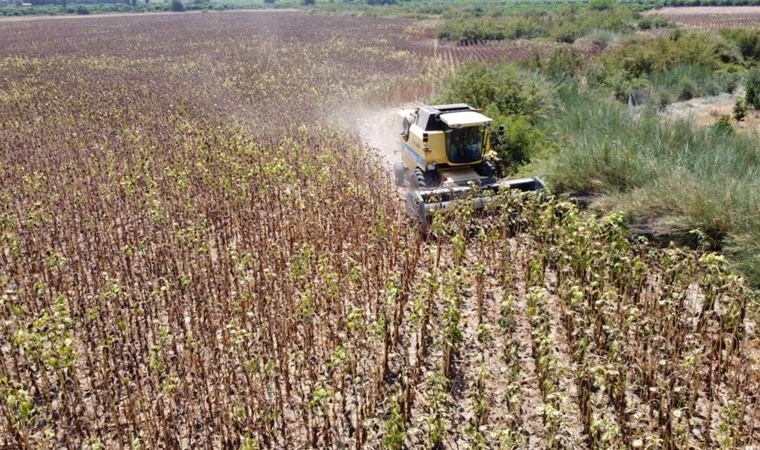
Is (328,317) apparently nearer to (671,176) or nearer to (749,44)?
(671,176)

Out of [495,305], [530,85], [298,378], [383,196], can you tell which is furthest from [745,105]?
[298,378]

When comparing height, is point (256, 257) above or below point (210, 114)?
below

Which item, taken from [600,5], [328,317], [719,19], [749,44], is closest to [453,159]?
[328,317]

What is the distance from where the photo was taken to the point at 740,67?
1047 inches

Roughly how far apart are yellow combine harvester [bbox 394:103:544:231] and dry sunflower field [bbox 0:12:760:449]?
0.54m

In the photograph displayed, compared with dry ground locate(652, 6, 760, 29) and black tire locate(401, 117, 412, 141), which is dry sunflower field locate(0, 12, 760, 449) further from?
dry ground locate(652, 6, 760, 29)

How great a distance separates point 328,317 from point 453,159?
503cm

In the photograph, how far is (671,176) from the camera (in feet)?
34.5

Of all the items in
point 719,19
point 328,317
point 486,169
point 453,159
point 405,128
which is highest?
point 719,19

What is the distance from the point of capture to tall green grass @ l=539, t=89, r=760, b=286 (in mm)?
9164

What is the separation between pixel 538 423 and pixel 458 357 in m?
1.40

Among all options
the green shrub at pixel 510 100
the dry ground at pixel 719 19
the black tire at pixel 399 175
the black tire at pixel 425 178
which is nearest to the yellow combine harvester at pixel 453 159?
the black tire at pixel 425 178

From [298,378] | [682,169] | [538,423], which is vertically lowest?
[538,423]

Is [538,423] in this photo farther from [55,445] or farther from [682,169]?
[682,169]
